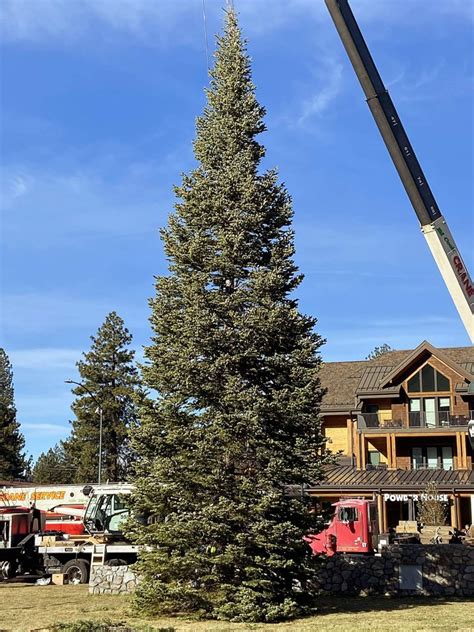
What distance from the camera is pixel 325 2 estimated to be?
14727mm

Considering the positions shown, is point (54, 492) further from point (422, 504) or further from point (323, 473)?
point (323, 473)

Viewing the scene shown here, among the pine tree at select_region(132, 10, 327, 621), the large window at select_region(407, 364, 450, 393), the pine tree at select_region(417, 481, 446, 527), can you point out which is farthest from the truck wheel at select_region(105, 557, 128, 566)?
the large window at select_region(407, 364, 450, 393)

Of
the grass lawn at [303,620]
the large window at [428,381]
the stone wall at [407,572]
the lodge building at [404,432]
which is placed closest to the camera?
the grass lawn at [303,620]

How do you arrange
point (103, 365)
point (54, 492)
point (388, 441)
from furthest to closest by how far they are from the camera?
point (103, 365) < point (388, 441) < point (54, 492)

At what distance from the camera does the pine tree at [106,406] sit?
2741 inches

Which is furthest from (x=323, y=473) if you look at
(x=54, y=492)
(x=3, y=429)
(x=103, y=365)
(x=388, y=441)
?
(x=3, y=429)

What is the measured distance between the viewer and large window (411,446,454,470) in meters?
48.2

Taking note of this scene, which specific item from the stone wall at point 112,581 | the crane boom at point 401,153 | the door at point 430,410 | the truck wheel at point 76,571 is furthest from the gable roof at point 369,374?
the crane boom at point 401,153

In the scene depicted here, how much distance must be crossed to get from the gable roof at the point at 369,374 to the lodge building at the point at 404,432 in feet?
0.22

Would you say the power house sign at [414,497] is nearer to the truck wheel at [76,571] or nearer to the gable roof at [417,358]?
the gable roof at [417,358]

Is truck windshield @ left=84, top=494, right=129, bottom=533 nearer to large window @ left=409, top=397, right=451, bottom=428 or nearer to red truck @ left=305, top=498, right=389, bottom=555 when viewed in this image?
red truck @ left=305, top=498, right=389, bottom=555

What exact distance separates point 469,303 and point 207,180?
28.7ft

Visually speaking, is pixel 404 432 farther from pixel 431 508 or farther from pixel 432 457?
pixel 431 508

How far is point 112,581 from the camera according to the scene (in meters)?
22.7
